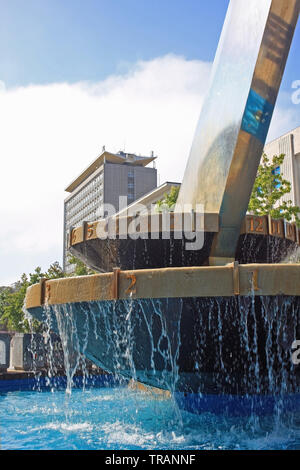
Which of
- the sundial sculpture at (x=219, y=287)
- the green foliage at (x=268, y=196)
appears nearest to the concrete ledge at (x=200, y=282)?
the sundial sculpture at (x=219, y=287)

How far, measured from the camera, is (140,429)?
23.2 ft

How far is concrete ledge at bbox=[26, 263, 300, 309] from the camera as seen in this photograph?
5.95 m

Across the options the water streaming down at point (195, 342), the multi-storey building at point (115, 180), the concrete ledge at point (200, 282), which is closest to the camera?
the concrete ledge at point (200, 282)

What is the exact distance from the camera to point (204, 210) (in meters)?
8.56

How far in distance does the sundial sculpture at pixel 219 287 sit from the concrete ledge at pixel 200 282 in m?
0.01

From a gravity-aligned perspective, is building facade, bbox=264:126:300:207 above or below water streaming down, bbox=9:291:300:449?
above

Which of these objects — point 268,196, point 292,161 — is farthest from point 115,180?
point 268,196

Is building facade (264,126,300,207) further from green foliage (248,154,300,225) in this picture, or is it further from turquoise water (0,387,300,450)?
turquoise water (0,387,300,450)

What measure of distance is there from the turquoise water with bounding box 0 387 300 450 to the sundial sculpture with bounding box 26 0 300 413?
52 cm

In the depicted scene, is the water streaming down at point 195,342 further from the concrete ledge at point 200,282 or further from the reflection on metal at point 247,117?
the reflection on metal at point 247,117

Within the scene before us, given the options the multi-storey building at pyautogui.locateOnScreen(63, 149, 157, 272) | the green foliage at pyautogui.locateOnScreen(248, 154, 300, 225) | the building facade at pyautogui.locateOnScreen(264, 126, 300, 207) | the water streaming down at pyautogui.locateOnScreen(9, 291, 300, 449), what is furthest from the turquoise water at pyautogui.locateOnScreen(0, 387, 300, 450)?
the multi-storey building at pyautogui.locateOnScreen(63, 149, 157, 272)

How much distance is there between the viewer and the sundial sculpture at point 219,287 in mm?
6281
